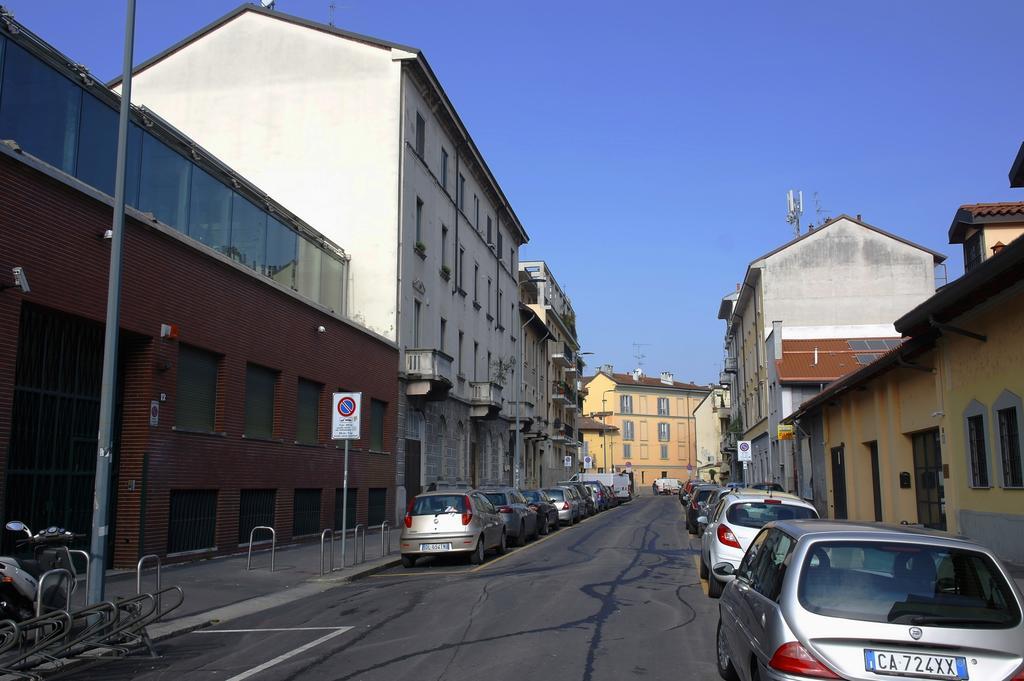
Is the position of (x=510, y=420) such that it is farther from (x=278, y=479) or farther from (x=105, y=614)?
(x=105, y=614)

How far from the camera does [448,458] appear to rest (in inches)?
1406

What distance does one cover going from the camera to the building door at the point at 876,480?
2197 cm

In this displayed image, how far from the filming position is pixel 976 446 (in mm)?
14734

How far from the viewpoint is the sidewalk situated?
11.8 meters

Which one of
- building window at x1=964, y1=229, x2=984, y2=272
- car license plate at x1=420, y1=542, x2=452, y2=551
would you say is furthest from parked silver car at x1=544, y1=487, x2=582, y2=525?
building window at x1=964, y1=229, x2=984, y2=272

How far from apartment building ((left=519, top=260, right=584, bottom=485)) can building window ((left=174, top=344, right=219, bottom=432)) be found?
32.2 metres

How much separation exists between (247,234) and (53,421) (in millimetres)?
9135

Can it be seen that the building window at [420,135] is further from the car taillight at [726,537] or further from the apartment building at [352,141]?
the car taillight at [726,537]

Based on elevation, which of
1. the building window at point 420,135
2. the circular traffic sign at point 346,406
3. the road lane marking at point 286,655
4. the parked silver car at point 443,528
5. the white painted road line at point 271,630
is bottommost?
the white painted road line at point 271,630

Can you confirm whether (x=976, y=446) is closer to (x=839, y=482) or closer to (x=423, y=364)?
(x=839, y=482)

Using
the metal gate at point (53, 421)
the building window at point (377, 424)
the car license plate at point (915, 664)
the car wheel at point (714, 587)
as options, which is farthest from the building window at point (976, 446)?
the building window at point (377, 424)

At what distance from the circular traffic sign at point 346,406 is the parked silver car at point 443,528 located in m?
2.46

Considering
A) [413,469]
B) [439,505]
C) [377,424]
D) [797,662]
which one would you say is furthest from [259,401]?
[797,662]

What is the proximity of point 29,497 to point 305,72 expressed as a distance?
21017mm
